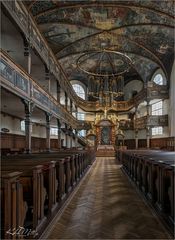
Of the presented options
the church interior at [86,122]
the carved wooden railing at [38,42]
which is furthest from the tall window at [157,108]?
the carved wooden railing at [38,42]

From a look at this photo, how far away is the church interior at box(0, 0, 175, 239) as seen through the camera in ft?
14.3

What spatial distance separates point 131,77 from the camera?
38531mm

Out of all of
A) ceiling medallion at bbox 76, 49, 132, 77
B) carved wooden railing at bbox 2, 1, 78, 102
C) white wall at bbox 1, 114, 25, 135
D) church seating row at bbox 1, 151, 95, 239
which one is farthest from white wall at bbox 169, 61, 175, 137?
church seating row at bbox 1, 151, 95, 239

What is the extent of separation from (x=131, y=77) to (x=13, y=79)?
30.2m

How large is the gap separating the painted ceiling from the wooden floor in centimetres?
1371

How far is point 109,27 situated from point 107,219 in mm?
20063

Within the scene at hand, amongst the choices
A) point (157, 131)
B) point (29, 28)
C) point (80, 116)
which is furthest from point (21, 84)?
point (80, 116)

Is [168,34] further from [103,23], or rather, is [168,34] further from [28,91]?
[28,91]

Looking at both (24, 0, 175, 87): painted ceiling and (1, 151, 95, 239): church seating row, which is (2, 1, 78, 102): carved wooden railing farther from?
(1, 151, 95, 239): church seating row

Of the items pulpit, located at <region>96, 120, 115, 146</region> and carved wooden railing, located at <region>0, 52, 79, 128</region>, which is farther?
pulpit, located at <region>96, 120, 115, 146</region>

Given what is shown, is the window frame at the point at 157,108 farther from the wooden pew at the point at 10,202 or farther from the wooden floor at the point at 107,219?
the wooden pew at the point at 10,202

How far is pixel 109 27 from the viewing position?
73.0 feet

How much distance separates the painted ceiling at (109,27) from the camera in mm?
17958

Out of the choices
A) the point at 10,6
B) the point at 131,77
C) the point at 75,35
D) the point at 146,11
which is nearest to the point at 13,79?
the point at 10,6
